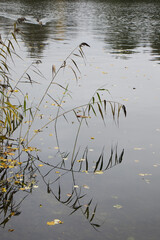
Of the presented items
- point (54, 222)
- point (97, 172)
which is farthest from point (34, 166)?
point (54, 222)

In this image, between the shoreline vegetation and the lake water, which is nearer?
the lake water

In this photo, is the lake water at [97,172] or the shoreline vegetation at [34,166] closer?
the lake water at [97,172]

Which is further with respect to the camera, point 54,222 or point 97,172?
point 97,172

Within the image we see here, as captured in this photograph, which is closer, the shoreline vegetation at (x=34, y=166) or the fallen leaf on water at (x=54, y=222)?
the fallen leaf on water at (x=54, y=222)

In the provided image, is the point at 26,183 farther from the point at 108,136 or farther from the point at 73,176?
the point at 108,136

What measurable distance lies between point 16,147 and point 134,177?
189cm

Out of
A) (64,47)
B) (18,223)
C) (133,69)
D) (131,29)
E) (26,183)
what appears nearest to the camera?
(18,223)

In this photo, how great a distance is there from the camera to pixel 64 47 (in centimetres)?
1527

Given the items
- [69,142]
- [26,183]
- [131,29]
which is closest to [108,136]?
[69,142]

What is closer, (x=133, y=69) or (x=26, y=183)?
(x=26, y=183)

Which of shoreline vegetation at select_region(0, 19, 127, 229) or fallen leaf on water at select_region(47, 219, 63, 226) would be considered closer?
fallen leaf on water at select_region(47, 219, 63, 226)

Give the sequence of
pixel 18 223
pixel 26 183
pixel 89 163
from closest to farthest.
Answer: pixel 18 223
pixel 26 183
pixel 89 163

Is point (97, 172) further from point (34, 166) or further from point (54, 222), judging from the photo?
point (54, 222)

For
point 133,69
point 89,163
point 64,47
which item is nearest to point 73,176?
point 89,163
